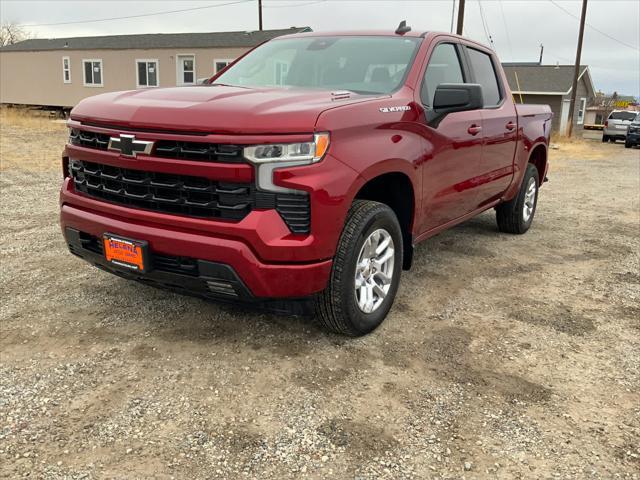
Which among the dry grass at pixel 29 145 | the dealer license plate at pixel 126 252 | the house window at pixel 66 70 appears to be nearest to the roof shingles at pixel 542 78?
the house window at pixel 66 70

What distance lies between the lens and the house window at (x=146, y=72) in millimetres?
28517

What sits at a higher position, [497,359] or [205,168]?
[205,168]

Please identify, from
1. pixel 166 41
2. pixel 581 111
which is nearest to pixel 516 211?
pixel 166 41

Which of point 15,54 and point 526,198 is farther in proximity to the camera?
point 15,54

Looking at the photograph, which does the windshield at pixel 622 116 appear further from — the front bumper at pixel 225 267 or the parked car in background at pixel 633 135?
the front bumper at pixel 225 267

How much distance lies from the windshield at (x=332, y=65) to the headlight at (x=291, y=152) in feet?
3.48

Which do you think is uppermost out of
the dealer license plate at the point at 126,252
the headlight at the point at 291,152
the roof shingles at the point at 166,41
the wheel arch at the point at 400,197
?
the roof shingles at the point at 166,41

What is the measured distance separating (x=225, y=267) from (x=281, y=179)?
53 cm

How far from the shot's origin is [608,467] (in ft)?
7.89

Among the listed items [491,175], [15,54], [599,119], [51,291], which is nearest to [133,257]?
[51,291]

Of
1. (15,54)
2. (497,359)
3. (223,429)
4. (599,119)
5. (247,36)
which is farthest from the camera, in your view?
(599,119)

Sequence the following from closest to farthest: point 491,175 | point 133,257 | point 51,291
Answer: point 133,257 → point 51,291 → point 491,175

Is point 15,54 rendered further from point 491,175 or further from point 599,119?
point 599,119

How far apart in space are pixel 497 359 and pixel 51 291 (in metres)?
3.15
